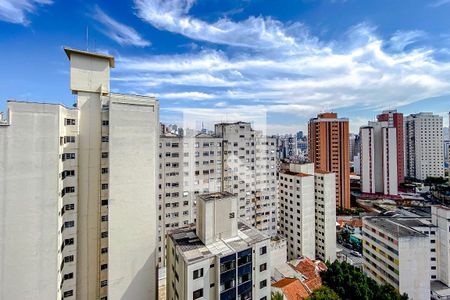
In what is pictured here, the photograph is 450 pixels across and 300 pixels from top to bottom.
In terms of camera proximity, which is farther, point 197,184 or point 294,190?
point 294,190

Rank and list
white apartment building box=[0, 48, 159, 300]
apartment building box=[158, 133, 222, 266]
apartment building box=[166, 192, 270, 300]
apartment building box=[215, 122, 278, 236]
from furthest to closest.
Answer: apartment building box=[215, 122, 278, 236]
apartment building box=[158, 133, 222, 266]
white apartment building box=[0, 48, 159, 300]
apartment building box=[166, 192, 270, 300]

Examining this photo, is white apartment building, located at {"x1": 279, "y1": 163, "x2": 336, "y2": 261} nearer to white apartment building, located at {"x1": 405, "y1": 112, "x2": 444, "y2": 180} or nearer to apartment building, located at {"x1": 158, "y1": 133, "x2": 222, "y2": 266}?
apartment building, located at {"x1": 158, "y1": 133, "x2": 222, "y2": 266}

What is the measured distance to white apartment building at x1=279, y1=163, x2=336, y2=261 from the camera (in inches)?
768

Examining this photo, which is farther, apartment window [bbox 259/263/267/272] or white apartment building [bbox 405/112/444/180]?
white apartment building [bbox 405/112/444/180]

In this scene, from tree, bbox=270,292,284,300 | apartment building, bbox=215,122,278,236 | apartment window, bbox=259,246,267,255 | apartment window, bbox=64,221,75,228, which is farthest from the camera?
apartment building, bbox=215,122,278,236

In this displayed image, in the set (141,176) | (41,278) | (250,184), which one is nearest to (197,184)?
(250,184)

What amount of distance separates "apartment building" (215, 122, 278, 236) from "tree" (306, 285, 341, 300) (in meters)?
7.74

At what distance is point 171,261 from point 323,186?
1482 cm

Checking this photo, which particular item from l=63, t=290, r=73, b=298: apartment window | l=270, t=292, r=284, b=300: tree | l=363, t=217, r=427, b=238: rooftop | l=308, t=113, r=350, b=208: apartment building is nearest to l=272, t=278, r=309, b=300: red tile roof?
l=270, t=292, r=284, b=300: tree

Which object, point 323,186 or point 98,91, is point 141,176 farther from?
point 323,186

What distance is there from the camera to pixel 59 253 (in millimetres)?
8867

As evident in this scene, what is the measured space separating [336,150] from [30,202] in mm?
33406

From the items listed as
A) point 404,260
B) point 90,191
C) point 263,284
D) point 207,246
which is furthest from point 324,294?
point 90,191

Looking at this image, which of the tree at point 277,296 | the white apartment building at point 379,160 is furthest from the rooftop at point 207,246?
the white apartment building at point 379,160
